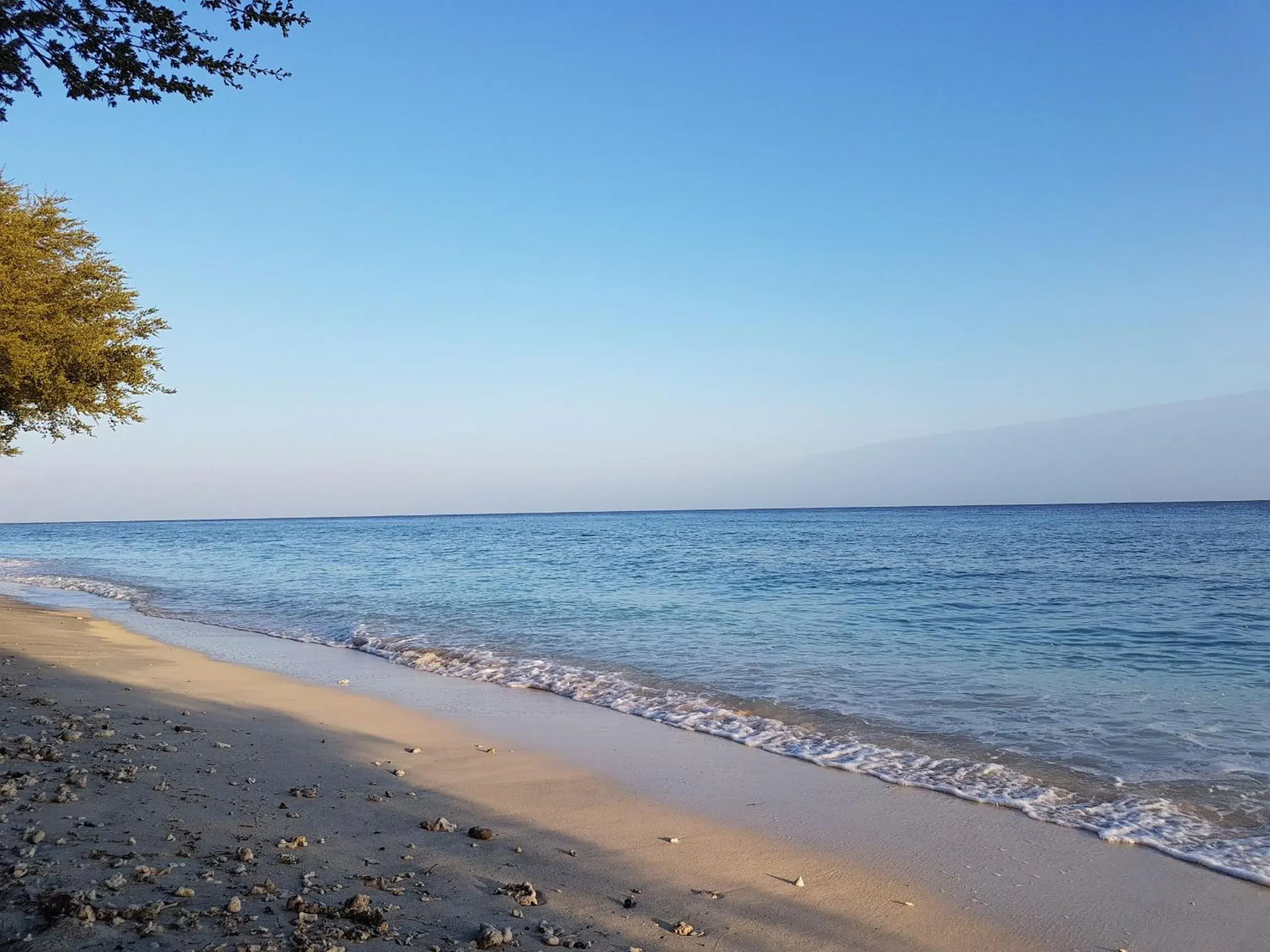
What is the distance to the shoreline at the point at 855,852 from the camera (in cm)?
437

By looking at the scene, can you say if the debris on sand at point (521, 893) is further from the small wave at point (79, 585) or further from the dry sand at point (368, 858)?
the small wave at point (79, 585)

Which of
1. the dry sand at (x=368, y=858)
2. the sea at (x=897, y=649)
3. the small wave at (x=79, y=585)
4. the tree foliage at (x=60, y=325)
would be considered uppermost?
the tree foliage at (x=60, y=325)

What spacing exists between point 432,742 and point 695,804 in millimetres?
3096

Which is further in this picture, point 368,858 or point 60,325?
point 60,325

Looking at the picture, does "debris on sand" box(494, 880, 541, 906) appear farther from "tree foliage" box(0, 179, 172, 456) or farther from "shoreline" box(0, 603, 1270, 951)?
"tree foliage" box(0, 179, 172, 456)

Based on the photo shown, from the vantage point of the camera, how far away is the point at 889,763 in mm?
7539

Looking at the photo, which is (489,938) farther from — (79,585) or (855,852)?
(79,585)

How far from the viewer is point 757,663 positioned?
494 inches

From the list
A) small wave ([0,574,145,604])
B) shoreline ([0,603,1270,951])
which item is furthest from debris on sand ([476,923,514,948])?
small wave ([0,574,145,604])

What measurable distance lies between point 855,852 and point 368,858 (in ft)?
10.6

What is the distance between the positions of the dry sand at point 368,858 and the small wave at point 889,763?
2075 millimetres

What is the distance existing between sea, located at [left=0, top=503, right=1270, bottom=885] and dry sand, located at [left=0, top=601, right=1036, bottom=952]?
2465 mm

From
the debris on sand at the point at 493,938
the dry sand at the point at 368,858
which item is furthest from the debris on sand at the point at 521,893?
the debris on sand at the point at 493,938

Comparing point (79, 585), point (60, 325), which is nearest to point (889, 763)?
point (60, 325)
